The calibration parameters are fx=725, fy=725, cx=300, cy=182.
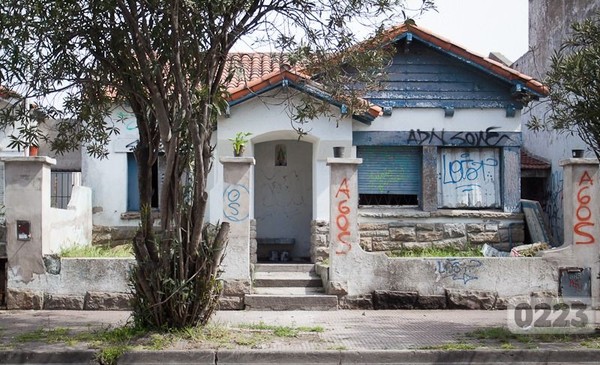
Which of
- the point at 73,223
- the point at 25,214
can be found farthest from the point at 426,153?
the point at 25,214

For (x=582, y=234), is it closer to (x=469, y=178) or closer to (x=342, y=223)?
(x=469, y=178)

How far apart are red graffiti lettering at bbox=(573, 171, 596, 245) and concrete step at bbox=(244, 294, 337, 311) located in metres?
4.29

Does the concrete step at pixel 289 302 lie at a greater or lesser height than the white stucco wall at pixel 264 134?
lesser

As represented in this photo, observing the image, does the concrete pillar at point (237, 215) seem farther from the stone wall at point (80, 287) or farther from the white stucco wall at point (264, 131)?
the white stucco wall at point (264, 131)

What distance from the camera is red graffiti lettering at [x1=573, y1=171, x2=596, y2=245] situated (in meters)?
12.2

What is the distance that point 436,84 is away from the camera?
1491cm

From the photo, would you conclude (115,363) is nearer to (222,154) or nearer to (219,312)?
(219,312)

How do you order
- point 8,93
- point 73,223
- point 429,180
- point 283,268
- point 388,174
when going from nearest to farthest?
point 8,93
point 73,223
point 283,268
point 429,180
point 388,174

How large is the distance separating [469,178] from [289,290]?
4808mm

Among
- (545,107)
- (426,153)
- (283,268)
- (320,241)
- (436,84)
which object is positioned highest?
(545,107)

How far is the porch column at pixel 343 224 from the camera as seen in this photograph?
1205 cm

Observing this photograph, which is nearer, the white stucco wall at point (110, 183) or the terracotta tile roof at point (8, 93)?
the terracotta tile roof at point (8, 93)

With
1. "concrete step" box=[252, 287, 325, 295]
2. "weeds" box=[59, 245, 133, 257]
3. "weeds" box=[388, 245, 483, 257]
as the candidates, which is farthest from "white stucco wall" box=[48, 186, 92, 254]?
"weeds" box=[388, 245, 483, 257]

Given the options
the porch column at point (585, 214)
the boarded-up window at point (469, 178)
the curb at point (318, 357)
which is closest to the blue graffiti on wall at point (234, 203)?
the curb at point (318, 357)
